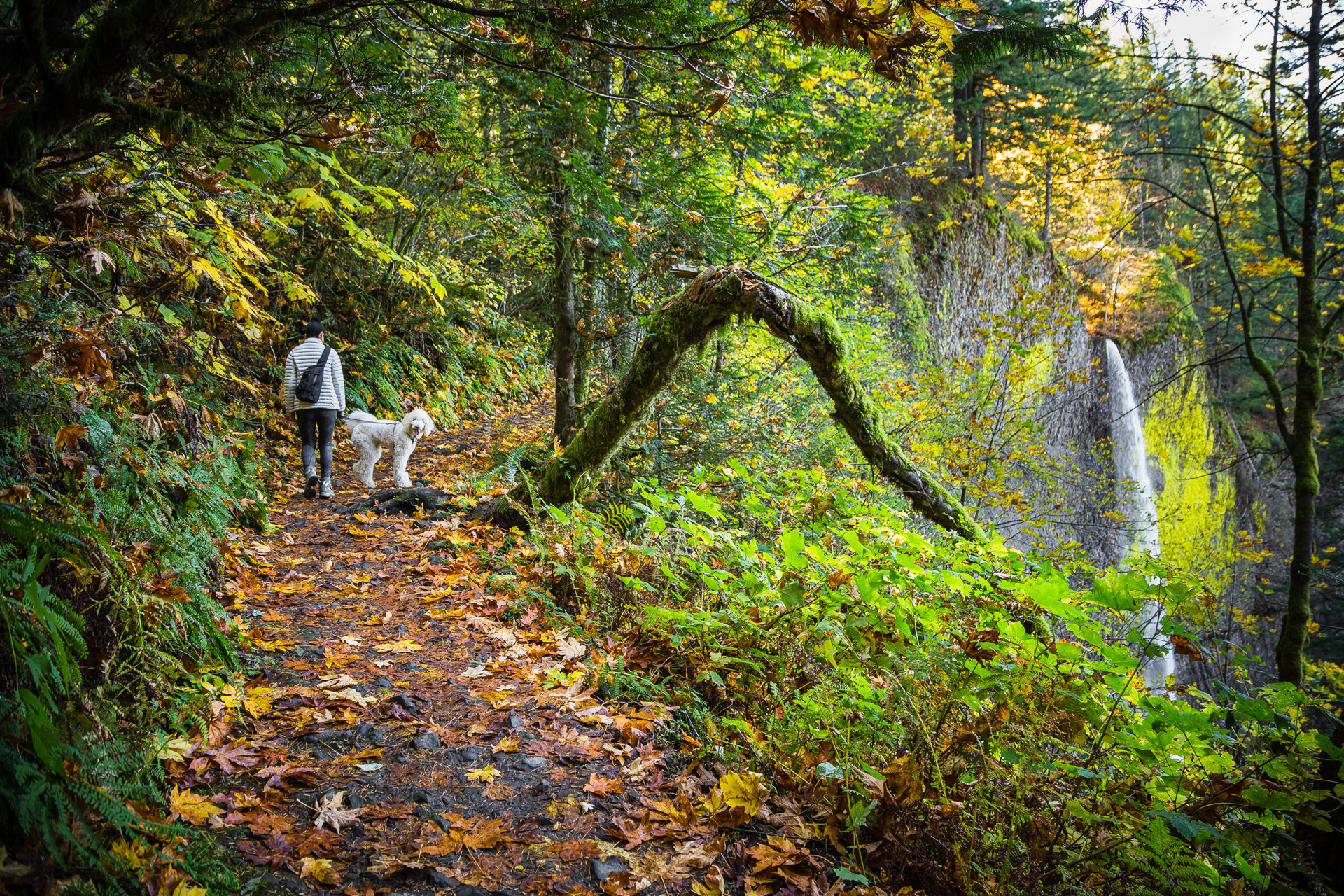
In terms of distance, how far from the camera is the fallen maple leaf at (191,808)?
206 centimetres

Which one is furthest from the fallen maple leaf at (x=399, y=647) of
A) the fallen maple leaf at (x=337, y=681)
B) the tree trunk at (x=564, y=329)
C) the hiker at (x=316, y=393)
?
the hiker at (x=316, y=393)

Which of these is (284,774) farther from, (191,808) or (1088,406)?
(1088,406)

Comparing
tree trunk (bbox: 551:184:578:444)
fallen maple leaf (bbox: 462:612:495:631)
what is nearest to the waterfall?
tree trunk (bbox: 551:184:578:444)

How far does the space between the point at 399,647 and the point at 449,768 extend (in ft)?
4.40

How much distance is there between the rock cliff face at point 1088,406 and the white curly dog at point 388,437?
10.6 meters

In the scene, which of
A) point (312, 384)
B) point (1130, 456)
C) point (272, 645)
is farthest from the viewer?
point (1130, 456)

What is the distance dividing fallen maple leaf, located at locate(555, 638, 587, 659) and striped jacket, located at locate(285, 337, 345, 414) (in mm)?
4582

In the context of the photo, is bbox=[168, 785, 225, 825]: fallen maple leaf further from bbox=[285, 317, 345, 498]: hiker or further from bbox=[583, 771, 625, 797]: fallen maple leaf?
bbox=[285, 317, 345, 498]: hiker

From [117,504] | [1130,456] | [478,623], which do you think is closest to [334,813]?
[478,623]

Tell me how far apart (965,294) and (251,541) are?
1531cm

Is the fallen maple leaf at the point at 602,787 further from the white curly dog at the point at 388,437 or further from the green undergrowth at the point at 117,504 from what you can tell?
the white curly dog at the point at 388,437

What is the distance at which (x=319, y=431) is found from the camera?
6.85m

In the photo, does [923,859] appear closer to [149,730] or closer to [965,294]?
[149,730]

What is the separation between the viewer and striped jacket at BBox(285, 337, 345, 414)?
22.4 feet
